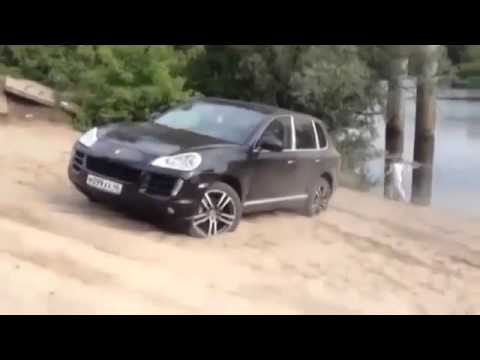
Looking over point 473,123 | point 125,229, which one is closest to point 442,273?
point 125,229

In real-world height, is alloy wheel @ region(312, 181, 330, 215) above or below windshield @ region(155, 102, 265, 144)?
below

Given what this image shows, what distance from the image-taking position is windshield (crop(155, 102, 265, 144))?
10.3 metres

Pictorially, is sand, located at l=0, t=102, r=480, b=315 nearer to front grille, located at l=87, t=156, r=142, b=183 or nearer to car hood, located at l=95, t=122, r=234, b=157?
front grille, located at l=87, t=156, r=142, b=183

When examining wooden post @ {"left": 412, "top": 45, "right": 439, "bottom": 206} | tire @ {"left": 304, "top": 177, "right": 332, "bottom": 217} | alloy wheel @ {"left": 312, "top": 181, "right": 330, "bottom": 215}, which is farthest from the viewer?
wooden post @ {"left": 412, "top": 45, "right": 439, "bottom": 206}

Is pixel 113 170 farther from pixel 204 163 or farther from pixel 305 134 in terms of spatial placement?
pixel 305 134

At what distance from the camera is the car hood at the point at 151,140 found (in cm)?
938

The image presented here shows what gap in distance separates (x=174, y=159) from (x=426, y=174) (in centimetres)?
1634

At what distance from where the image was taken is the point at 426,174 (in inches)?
955

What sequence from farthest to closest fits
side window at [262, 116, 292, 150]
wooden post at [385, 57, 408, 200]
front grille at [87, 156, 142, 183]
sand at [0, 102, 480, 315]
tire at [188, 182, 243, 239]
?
wooden post at [385, 57, 408, 200] < side window at [262, 116, 292, 150] < tire at [188, 182, 243, 239] < front grille at [87, 156, 142, 183] < sand at [0, 102, 480, 315]

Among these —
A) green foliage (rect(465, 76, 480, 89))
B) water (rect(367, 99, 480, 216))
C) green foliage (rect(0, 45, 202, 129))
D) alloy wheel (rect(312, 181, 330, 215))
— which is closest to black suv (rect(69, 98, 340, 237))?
alloy wheel (rect(312, 181, 330, 215))

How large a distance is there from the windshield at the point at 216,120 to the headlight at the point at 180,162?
0.97 metres

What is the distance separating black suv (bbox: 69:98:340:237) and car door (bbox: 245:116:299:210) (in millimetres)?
13
